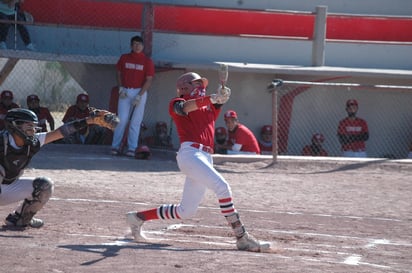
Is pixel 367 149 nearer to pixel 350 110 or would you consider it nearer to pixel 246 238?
pixel 350 110

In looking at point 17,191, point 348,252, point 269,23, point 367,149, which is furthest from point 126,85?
point 348,252

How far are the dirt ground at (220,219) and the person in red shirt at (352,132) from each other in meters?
1.19

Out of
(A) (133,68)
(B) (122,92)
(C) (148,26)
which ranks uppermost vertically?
(C) (148,26)

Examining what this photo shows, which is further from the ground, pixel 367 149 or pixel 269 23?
pixel 269 23

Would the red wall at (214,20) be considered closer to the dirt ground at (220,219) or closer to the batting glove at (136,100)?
the batting glove at (136,100)

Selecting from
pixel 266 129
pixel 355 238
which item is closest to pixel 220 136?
pixel 266 129

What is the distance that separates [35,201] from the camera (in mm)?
9070

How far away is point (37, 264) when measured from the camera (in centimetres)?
728

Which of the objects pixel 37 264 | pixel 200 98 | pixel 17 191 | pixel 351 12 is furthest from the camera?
pixel 351 12

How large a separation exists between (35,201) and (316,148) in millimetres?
9214

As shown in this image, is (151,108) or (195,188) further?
(151,108)

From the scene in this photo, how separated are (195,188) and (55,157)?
22.9ft

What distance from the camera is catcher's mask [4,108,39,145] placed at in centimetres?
873

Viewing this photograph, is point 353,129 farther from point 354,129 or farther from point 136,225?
point 136,225
